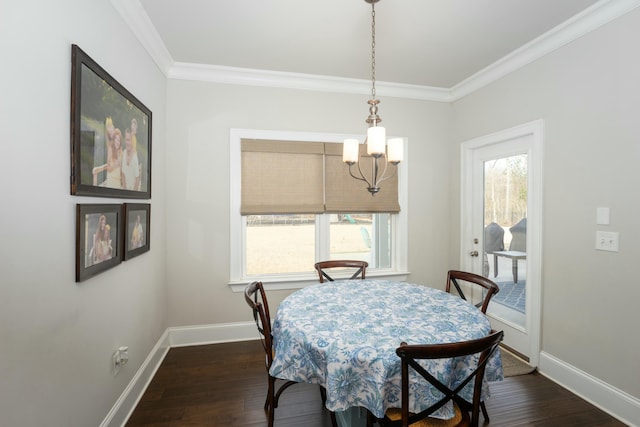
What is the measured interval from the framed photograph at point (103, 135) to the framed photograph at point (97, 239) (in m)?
0.09

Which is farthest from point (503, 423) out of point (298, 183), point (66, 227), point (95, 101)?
point (95, 101)

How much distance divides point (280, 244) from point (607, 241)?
8.64 feet

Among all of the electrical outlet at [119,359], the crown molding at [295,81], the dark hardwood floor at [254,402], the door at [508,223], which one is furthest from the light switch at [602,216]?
the electrical outlet at [119,359]

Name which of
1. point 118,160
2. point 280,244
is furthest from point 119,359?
point 280,244

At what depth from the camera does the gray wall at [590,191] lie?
1.88 meters

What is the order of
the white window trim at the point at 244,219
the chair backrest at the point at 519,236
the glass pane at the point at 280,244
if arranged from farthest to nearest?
the glass pane at the point at 280,244 < the white window trim at the point at 244,219 < the chair backrest at the point at 519,236

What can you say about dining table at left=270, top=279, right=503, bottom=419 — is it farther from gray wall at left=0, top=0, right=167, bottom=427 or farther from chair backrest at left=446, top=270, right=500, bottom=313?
gray wall at left=0, top=0, right=167, bottom=427

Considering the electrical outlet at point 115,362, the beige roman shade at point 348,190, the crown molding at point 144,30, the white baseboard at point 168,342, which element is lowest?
the white baseboard at point 168,342

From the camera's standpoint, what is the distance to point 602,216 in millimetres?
2016

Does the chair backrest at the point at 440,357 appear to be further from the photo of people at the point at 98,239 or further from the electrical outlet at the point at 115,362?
the electrical outlet at the point at 115,362

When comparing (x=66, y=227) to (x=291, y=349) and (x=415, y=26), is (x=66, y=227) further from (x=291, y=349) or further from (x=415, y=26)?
(x=415, y=26)

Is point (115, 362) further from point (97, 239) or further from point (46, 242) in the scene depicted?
point (46, 242)

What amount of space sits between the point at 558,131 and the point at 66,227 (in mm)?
3218

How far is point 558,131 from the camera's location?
7.54 feet
